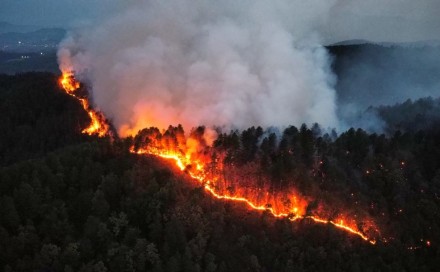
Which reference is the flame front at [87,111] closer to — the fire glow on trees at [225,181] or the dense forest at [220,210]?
the fire glow on trees at [225,181]

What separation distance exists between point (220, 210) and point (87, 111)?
54895 millimetres

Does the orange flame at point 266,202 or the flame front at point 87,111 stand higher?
the flame front at point 87,111

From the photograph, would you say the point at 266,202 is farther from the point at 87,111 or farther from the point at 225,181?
the point at 87,111

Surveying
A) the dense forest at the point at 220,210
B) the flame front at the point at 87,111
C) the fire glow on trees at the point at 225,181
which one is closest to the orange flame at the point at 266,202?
the fire glow on trees at the point at 225,181

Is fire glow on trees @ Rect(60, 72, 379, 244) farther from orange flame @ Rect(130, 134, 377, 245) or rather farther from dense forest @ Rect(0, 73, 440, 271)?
dense forest @ Rect(0, 73, 440, 271)

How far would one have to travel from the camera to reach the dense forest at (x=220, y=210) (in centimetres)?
3734

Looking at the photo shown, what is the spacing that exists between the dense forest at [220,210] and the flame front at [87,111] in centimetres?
2974

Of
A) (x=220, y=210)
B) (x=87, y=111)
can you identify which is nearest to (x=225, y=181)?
(x=220, y=210)

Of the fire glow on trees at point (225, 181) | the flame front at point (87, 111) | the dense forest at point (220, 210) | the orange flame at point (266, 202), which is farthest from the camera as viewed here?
the flame front at point (87, 111)

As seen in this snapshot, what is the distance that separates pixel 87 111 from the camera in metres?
90.9

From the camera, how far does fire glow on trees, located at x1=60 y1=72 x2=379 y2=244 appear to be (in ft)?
146

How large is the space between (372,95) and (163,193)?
9078 centimetres

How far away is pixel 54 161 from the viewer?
4584cm

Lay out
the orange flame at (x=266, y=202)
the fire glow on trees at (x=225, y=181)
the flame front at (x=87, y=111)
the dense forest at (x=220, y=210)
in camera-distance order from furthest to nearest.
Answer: the flame front at (x=87, y=111) → the fire glow on trees at (x=225, y=181) → the orange flame at (x=266, y=202) → the dense forest at (x=220, y=210)
